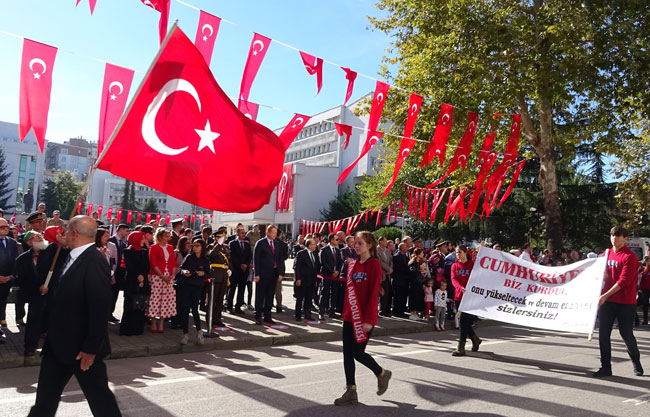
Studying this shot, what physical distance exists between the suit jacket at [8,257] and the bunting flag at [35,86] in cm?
185

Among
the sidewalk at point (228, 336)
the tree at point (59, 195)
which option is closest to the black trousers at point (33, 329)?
the sidewalk at point (228, 336)

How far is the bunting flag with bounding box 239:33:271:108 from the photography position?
11.1 metres

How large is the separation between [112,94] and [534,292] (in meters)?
7.70

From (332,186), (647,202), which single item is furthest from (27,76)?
(332,186)

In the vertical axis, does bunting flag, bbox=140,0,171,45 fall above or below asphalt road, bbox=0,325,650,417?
above

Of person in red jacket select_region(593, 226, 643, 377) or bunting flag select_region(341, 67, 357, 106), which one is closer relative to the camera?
person in red jacket select_region(593, 226, 643, 377)

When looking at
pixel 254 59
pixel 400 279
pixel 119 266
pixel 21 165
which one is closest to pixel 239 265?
pixel 119 266

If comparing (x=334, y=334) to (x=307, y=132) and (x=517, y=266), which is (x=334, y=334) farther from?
(x=307, y=132)

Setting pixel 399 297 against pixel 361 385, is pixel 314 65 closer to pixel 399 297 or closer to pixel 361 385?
pixel 399 297

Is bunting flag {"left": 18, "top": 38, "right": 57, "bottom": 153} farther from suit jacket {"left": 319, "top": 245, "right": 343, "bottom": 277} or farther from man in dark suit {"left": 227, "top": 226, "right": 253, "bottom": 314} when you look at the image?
suit jacket {"left": 319, "top": 245, "right": 343, "bottom": 277}

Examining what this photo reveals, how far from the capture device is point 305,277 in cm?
1232

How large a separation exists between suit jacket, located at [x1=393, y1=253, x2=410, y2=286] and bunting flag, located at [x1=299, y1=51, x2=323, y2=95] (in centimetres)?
491

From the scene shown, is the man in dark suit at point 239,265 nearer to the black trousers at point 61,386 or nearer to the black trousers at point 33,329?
the black trousers at point 33,329

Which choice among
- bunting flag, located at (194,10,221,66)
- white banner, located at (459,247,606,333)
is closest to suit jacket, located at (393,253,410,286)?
white banner, located at (459,247,606,333)
